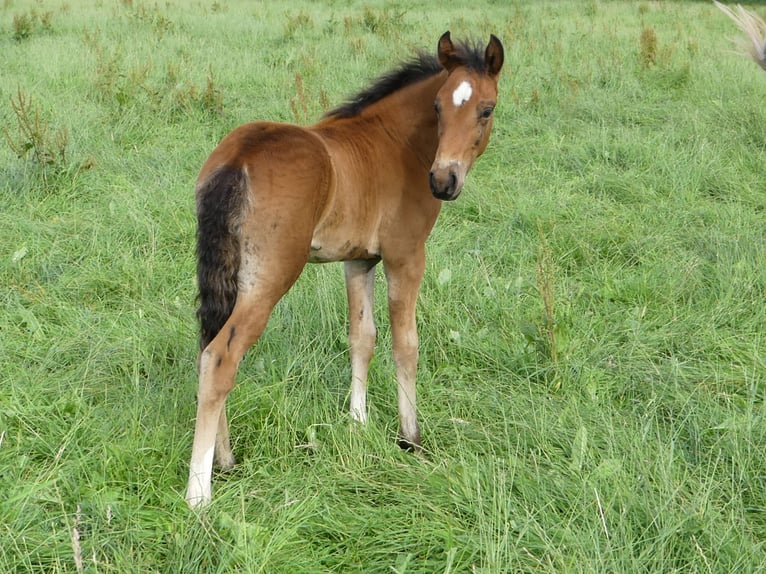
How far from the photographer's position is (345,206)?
103 inches

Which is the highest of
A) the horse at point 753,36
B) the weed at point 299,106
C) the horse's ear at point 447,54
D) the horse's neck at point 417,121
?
the horse's ear at point 447,54

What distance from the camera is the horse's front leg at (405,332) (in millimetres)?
2822

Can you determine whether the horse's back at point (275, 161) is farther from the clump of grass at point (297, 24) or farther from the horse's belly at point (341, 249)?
the clump of grass at point (297, 24)

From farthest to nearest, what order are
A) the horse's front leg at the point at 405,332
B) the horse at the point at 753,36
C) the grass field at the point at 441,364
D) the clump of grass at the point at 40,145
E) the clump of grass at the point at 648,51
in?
the clump of grass at the point at 648,51
the clump of grass at the point at 40,145
the horse at the point at 753,36
the horse's front leg at the point at 405,332
the grass field at the point at 441,364

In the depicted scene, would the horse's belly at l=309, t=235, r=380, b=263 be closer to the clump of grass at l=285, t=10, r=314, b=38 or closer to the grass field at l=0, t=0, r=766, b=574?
the grass field at l=0, t=0, r=766, b=574

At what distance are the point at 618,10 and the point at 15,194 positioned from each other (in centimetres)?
1204

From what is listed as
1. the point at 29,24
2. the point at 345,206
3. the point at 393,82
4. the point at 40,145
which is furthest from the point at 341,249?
the point at 29,24

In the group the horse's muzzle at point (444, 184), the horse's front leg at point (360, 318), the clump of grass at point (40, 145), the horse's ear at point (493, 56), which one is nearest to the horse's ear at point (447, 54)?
the horse's ear at point (493, 56)

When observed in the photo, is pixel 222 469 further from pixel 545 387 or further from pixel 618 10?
pixel 618 10

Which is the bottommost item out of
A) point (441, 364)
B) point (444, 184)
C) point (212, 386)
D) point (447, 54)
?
point (441, 364)

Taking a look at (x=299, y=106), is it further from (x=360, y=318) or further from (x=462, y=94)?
(x=462, y=94)

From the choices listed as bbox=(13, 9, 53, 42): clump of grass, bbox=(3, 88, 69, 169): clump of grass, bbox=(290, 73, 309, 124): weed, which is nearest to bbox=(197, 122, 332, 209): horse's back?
bbox=(290, 73, 309, 124): weed

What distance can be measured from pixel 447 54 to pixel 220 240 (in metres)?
1.17

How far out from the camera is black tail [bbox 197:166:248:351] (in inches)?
90.0
